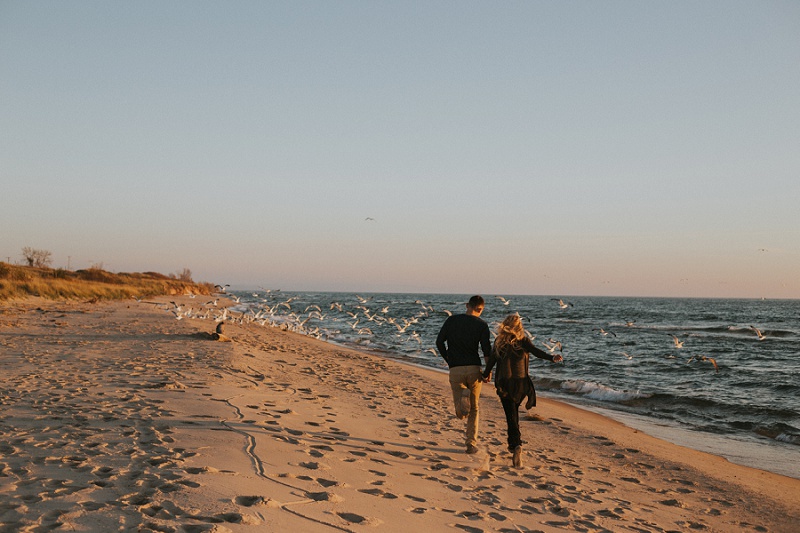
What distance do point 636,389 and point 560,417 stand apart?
6725 millimetres

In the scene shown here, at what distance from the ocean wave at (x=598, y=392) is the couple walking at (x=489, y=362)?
32.3 ft

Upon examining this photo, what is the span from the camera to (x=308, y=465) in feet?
20.1

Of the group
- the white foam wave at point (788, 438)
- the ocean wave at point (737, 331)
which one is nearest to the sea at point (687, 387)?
the white foam wave at point (788, 438)

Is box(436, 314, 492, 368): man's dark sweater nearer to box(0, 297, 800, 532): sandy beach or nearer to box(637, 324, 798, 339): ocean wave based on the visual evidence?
box(0, 297, 800, 532): sandy beach

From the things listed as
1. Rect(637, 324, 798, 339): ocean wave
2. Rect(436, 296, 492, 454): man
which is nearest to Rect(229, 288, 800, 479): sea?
Rect(436, 296, 492, 454): man

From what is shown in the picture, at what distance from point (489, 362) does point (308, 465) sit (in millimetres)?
2711

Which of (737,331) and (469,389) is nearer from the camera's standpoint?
(469,389)

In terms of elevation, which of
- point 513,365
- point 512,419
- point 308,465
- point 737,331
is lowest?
point 737,331

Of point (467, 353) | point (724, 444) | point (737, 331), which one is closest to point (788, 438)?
point (724, 444)

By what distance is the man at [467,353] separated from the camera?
7484mm

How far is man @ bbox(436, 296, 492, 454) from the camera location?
295 inches

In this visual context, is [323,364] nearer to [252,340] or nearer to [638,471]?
[252,340]

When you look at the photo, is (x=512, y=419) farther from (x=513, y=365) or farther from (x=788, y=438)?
(x=788, y=438)

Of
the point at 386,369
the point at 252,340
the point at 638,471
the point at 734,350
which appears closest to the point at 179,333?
the point at 252,340
